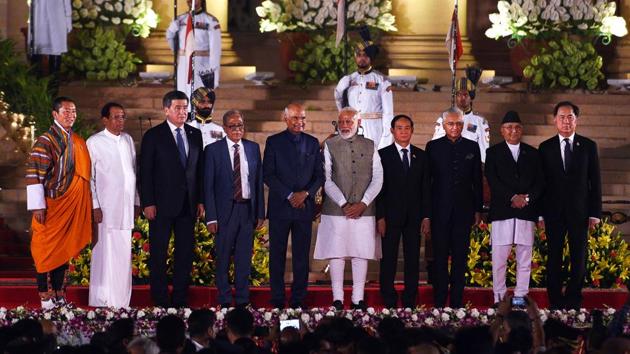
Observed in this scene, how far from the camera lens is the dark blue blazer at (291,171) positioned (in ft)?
59.9

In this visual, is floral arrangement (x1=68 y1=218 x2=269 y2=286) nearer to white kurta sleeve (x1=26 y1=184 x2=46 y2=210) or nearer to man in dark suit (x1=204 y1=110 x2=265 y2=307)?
man in dark suit (x1=204 y1=110 x2=265 y2=307)

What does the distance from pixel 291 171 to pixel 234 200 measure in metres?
0.64

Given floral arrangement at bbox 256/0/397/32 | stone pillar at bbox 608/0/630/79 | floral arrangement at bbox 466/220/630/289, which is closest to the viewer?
floral arrangement at bbox 466/220/630/289

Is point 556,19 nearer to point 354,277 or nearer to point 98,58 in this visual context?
point 98,58

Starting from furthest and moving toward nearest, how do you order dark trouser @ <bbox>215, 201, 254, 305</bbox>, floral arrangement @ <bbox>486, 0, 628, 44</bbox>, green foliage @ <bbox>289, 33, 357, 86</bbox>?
floral arrangement @ <bbox>486, 0, 628, 44</bbox>
green foliage @ <bbox>289, 33, 357, 86</bbox>
dark trouser @ <bbox>215, 201, 254, 305</bbox>

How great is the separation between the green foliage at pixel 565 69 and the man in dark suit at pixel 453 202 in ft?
33.3

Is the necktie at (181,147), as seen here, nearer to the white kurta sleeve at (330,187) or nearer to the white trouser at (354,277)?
the white kurta sleeve at (330,187)

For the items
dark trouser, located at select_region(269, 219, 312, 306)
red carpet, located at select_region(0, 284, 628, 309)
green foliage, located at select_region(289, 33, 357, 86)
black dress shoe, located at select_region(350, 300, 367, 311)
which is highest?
green foliage, located at select_region(289, 33, 357, 86)

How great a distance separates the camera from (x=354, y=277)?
60.1ft

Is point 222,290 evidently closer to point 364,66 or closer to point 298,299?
point 298,299

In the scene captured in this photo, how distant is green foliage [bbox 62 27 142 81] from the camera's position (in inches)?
1134

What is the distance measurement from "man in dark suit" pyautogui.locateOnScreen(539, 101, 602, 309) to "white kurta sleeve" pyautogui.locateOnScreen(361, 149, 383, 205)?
5.49ft

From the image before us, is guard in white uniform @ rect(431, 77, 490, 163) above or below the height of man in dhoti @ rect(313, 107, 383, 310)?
above

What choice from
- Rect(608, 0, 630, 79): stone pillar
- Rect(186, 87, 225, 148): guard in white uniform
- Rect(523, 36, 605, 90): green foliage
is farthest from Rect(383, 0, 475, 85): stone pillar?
Rect(186, 87, 225, 148): guard in white uniform
